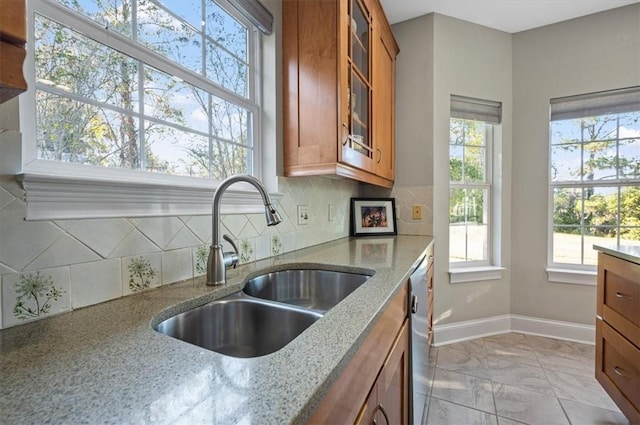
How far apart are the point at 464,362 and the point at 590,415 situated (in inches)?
26.4

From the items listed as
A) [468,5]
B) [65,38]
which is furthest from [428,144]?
[65,38]

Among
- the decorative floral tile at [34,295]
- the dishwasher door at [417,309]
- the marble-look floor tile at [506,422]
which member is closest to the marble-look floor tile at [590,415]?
the marble-look floor tile at [506,422]

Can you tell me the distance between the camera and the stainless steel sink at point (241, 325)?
0.78m

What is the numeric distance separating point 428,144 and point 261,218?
1.62 metres

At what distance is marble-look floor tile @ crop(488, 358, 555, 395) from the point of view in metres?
1.80

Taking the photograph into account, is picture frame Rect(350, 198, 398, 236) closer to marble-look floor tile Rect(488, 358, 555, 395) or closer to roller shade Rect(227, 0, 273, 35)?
marble-look floor tile Rect(488, 358, 555, 395)

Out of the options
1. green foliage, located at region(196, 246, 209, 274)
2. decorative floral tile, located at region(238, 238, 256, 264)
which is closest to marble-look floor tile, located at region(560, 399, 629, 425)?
decorative floral tile, located at region(238, 238, 256, 264)

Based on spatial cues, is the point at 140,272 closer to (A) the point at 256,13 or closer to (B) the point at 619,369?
(A) the point at 256,13

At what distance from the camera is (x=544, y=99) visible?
2.47 meters

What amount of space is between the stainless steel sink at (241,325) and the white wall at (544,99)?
2.53m

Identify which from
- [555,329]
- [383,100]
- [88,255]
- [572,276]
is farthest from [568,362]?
[88,255]

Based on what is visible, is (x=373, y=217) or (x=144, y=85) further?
(x=373, y=217)

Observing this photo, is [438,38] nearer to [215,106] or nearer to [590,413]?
[215,106]

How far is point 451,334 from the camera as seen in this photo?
241cm
